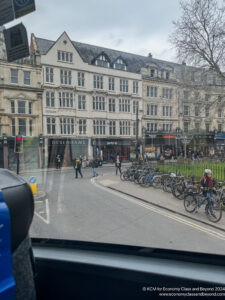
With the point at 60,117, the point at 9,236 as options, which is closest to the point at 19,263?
the point at 9,236

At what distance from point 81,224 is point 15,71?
9.58 ft

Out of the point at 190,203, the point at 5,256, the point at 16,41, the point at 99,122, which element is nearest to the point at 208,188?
the point at 190,203

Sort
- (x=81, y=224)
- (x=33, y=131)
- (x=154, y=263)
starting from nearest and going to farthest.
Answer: (x=154, y=263), (x=33, y=131), (x=81, y=224)

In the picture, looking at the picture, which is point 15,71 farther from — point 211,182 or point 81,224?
point 211,182

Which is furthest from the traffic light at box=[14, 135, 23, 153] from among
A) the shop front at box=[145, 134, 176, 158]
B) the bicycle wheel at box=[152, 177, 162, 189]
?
the bicycle wheel at box=[152, 177, 162, 189]

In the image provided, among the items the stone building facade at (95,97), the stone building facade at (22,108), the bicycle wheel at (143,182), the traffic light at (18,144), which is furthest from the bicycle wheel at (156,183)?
the traffic light at (18,144)

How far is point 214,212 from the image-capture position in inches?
191

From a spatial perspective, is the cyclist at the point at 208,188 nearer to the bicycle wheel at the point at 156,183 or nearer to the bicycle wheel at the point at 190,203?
the bicycle wheel at the point at 190,203

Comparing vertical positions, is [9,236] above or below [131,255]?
above

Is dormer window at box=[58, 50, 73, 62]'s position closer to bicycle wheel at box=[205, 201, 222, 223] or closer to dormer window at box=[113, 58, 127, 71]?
dormer window at box=[113, 58, 127, 71]

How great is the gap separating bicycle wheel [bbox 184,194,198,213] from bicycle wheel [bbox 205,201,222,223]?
0.46m

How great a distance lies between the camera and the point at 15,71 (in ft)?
6.15

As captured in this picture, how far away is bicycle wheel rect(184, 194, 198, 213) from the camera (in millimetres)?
5520

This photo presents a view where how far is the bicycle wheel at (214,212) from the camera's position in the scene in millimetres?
4691
